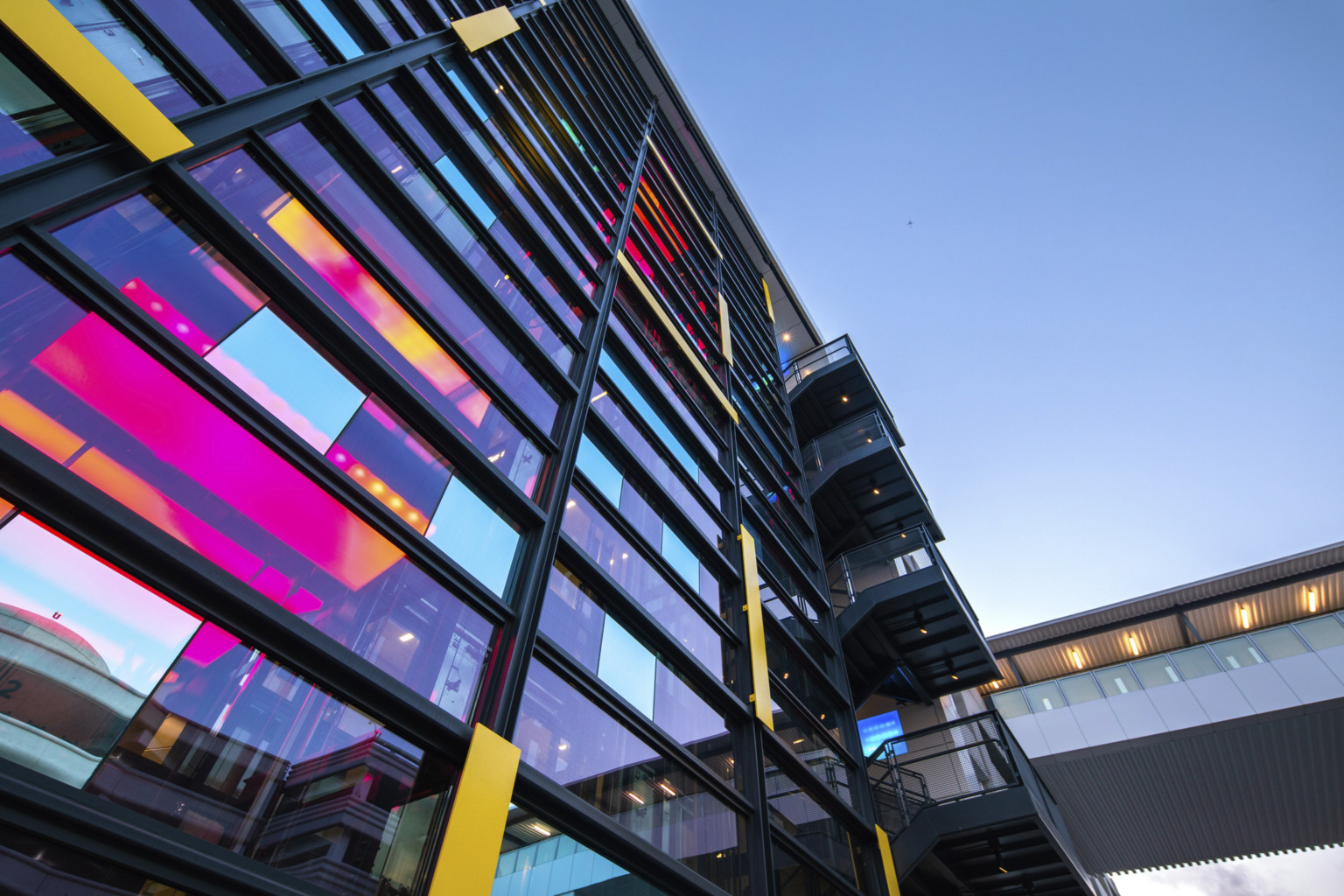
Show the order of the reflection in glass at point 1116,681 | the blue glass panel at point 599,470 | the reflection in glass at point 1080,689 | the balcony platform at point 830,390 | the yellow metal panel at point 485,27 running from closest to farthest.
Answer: the blue glass panel at point 599,470 < the yellow metal panel at point 485,27 < the reflection in glass at point 1116,681 < the reflection in glass at point 1080,689 < the balcony platform at point 830,390

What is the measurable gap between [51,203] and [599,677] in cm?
709

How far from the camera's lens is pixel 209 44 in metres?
7.46

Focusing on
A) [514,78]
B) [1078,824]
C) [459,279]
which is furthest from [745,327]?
[1078,824]

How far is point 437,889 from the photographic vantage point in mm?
5207

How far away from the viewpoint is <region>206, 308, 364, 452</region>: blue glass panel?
616 cm

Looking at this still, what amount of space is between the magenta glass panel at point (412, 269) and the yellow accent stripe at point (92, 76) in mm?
1711

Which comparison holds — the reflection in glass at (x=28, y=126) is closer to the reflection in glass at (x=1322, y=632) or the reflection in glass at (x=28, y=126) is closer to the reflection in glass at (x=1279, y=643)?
the reflection in glass at (x=1279, y=643)

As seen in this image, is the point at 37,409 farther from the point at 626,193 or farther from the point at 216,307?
the point at 626,193

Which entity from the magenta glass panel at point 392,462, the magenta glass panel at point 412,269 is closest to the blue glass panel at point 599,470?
the magenta glass panel at point 412,269

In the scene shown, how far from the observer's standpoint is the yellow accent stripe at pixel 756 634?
11547mm

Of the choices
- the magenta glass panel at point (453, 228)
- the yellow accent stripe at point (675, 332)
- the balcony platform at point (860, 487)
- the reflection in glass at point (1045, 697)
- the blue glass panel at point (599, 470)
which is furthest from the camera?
the balcony platform at point (860, 487)

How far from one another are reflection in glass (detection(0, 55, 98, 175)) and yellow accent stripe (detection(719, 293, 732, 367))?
16815mm

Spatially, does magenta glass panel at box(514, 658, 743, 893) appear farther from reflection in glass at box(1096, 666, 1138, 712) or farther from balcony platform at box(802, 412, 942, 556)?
reflection in glass at box(1096, 666, 1138, 712)

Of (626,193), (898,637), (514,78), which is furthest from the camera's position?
(626,193)
